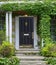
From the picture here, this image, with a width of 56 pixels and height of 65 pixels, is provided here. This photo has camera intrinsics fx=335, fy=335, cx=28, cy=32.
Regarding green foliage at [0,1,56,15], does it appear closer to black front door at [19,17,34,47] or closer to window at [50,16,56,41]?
window at [50,16,56,41]

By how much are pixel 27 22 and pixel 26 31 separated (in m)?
0.61

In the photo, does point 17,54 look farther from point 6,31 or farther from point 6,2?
point 6,2

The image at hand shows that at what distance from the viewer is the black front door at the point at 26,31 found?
2231cm

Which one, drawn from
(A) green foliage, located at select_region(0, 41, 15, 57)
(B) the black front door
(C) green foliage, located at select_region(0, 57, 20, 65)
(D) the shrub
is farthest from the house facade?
(C) green foliage, located at select_region(0, 57, 20, 65)

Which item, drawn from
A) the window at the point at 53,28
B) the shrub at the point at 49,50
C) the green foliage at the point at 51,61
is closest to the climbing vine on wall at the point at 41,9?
the window at the point at 53,28

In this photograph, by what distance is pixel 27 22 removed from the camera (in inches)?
882

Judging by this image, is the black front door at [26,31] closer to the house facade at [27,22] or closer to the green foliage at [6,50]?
the house facade at [27,22]

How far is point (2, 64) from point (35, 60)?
2.01 meters

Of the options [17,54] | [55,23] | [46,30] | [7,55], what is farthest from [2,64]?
[55,23]

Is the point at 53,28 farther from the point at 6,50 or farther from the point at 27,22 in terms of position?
the point at 6,50

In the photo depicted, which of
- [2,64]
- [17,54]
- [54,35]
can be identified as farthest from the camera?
[54,35]

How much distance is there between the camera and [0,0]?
2169 cm

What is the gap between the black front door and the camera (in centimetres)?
2231

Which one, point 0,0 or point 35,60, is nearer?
point 35,60
